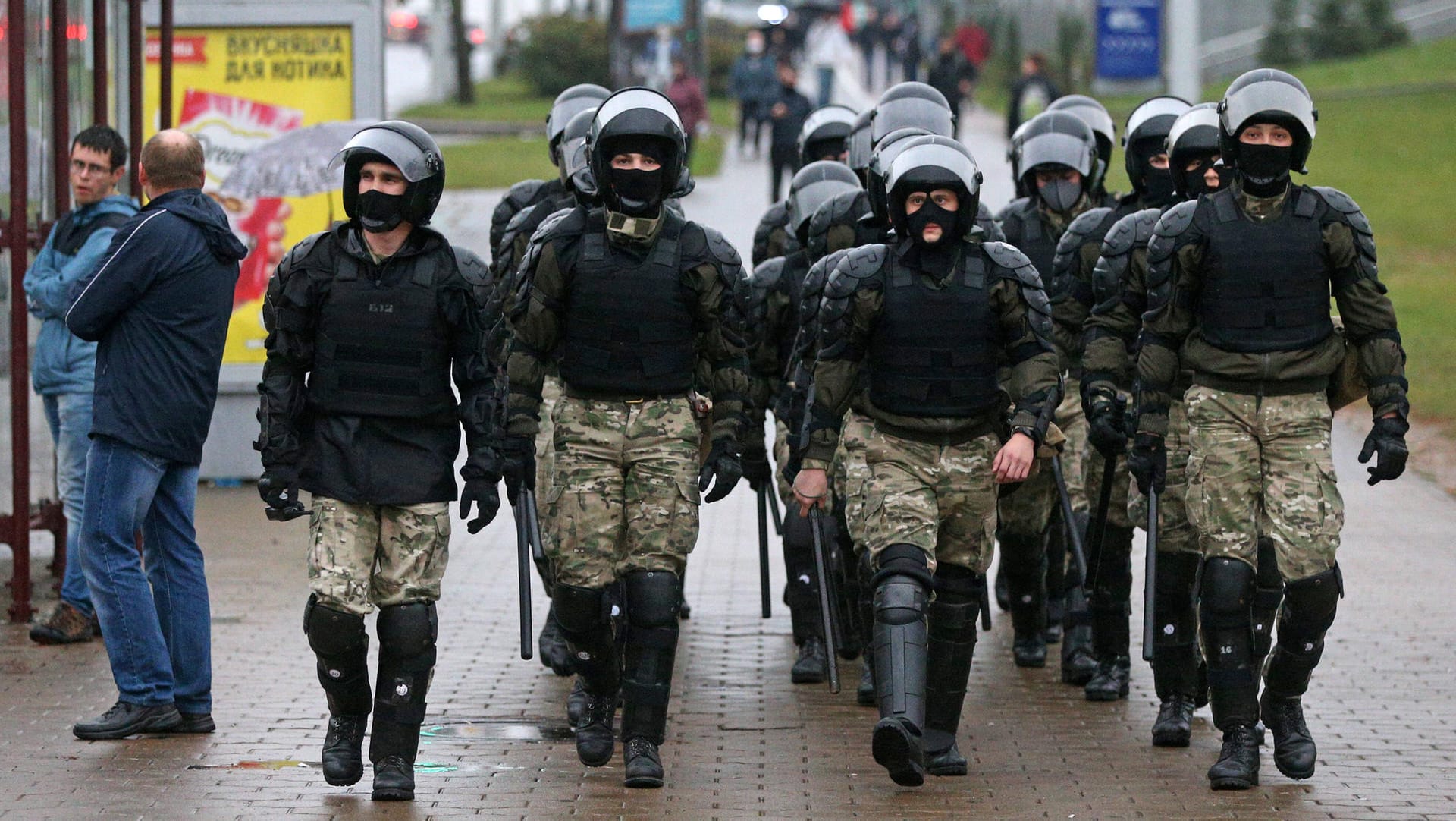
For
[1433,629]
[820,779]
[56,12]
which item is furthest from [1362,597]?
[56,12]

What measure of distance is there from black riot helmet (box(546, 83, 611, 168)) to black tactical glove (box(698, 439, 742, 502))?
75.2 inches

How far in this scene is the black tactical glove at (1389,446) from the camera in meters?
6.42

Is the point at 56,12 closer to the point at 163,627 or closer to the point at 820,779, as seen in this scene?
the point at 163,627

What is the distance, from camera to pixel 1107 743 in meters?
7.05

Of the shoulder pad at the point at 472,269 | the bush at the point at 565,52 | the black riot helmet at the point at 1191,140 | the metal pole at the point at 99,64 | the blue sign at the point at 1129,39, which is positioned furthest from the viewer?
the bush at the point at 565,52

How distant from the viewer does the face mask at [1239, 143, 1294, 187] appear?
643 cm

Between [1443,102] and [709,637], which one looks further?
[1443,102]

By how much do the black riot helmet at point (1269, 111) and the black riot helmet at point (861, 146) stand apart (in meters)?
2.44

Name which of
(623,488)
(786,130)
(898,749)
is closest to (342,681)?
(623,488)

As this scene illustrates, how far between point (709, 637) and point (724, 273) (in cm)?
269

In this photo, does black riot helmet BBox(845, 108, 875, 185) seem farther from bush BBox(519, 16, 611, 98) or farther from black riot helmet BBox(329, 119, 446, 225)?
bush BBox(519, 16, 611, 98)

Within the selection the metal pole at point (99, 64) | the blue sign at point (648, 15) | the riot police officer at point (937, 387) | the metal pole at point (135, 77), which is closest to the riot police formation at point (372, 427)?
the riot police officer at point (937, 387)

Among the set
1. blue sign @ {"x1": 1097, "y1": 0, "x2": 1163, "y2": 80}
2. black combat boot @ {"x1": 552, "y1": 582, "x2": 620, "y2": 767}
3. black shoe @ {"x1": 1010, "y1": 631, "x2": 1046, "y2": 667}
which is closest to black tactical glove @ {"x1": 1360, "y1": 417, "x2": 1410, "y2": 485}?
black shoe @ {"x1": 1010, "y1": 631, "x2": 1046, "y2": 667}

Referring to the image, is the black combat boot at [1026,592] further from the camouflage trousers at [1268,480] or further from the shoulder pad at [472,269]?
the shoulder pad at [472,269]
